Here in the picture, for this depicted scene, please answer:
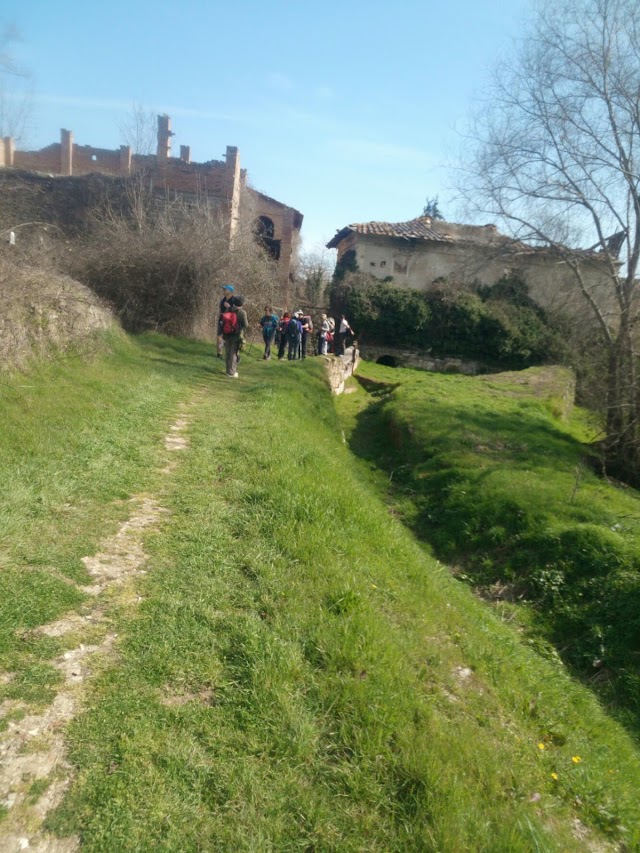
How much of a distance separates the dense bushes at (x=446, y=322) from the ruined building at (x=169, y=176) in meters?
3.83

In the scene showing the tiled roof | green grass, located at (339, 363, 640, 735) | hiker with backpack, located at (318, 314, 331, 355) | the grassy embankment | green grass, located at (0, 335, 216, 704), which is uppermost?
the tiled roof

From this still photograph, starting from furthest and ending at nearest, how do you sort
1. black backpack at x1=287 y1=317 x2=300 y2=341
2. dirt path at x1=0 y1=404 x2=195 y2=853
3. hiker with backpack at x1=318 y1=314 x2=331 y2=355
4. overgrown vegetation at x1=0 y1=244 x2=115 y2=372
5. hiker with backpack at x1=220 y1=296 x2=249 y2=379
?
hiker with backpack at x1=318 y1=314 x2=331 y2=355
black backpack at x1=287 y1=317 x2=300 y2=341
hiker with backpack at x1=220 y1=296 x2=249 y2=379
overgrown vegetation at x1=0 y1=244 x2=115 y2=372
dirt path at x1=0 y1=404 x2=195 y2=853

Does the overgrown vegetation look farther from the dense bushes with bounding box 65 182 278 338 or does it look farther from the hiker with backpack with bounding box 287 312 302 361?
the hiker with backpack with bounding box 287 312 302 361

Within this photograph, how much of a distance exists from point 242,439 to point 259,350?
13922 mm

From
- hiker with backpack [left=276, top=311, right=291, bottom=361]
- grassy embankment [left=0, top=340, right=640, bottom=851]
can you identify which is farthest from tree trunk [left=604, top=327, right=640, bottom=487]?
hiker with backpack [left=276, top=311, right=291, bottom=361]

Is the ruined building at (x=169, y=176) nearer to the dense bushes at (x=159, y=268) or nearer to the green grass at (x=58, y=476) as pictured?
the dense bushes at (x=159, y=268)

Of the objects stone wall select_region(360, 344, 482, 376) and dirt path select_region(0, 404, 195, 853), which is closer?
dirt path select_region(0, 404, 195, 853)

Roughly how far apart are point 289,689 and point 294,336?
703 inches

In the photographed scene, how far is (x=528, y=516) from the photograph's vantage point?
380 inches

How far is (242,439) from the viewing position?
8.09m

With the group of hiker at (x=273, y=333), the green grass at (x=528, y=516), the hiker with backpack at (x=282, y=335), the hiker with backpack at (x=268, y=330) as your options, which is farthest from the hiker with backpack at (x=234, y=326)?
the hiker with backpack at (x=282, y=335)

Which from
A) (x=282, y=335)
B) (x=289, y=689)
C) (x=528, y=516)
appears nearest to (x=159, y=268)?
(x=282, y=335)

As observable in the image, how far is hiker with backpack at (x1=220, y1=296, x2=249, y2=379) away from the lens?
42.2ft

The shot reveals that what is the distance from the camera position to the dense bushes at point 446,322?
100 ft
